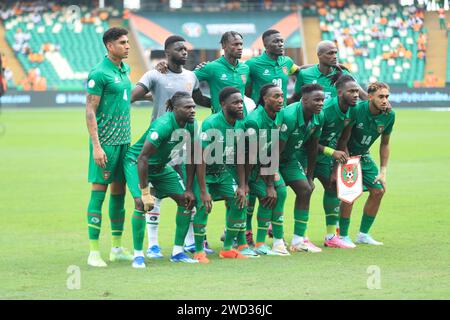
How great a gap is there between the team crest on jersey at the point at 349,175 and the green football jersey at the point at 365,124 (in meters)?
0.55

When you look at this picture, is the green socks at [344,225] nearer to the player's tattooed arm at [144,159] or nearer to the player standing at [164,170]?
the player standing at [164,170]

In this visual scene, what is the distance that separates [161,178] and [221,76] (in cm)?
174

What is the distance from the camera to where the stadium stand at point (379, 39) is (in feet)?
169

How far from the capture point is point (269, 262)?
9.90 metres

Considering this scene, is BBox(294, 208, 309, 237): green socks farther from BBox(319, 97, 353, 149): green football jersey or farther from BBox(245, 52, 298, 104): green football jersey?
BBox(245, 52, 298, 104): green football jersey

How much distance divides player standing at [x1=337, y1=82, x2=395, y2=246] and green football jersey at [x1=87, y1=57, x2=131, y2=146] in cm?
285

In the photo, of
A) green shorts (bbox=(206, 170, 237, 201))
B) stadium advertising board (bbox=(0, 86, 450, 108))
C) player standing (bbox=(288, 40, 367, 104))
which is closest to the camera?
green shorts (bbox=(206, 170, 237, 201))

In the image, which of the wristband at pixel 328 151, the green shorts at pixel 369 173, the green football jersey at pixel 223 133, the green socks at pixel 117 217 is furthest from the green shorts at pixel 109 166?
the green shorts at pixel 369 173

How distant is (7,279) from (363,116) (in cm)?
486

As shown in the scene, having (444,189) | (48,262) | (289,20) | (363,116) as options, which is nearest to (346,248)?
(363,116)

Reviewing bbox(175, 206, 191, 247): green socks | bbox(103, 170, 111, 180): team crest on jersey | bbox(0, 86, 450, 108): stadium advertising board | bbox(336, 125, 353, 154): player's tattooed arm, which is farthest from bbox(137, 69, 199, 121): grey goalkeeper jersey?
bbox(0, 86, 450, 108): stadium advertising board

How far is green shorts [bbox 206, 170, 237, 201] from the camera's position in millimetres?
10461

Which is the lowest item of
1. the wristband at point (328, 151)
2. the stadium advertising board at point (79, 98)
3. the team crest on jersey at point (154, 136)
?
the stadium advertising board at point (79, 98)
